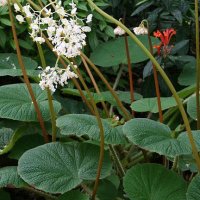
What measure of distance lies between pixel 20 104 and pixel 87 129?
0.36 metres

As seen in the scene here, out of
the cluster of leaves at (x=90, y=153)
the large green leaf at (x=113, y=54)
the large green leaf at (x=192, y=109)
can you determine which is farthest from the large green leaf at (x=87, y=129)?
the large green leaf at (x=113, y=54)

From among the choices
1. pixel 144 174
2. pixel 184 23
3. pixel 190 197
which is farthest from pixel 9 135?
pixel 184 23

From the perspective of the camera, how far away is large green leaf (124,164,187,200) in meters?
1.54

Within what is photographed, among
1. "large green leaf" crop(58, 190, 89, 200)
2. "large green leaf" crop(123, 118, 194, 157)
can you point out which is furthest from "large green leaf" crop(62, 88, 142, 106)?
"large green leaf" crop(58, 190, 89, 200)

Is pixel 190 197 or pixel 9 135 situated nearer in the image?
pixel 190 197

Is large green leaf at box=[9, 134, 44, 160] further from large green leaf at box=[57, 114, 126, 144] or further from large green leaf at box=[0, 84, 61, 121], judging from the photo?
large green leaf at box=[57, 114, 126, 144]

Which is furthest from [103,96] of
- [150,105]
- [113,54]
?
[113,54]

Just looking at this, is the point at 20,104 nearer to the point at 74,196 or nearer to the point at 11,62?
the point at 74,196

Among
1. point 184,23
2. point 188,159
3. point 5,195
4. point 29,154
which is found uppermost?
point 184,23

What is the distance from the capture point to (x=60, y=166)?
1599 mm

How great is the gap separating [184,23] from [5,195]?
1535mm

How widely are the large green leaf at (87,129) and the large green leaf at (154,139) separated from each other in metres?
0.06

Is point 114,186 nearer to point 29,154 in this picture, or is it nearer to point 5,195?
point 29,154

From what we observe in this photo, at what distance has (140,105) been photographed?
2.00m
